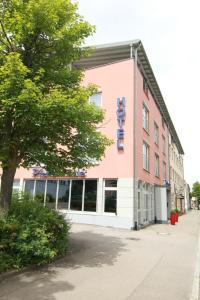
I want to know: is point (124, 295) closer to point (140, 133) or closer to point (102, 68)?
point (140, 133)

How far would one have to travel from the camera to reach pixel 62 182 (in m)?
20.0

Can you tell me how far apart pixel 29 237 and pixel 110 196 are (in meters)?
10.6

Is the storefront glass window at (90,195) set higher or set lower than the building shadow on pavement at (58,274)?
higher

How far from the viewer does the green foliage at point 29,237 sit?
7059mm

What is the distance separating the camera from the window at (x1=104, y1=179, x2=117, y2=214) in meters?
17.5

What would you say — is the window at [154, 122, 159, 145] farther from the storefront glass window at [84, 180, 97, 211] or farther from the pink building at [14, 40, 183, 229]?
the storefront glass window at [84, 180, 97, 211]

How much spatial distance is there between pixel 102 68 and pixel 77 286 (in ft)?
55.7

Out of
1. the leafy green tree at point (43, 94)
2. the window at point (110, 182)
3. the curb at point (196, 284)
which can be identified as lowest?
the curb at point (196, 284)

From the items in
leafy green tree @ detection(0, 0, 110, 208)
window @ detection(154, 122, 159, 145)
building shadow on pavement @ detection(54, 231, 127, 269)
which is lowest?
building shadow on pavement @ detection(54, 231, 127, 269)

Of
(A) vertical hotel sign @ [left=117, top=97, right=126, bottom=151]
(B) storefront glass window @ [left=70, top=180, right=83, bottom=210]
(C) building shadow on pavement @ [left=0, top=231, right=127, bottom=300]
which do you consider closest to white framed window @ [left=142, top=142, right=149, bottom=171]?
(A) vertical hotel sign @ [left=117, top=97, right=126, bottom=151]

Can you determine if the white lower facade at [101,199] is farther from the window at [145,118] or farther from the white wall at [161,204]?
the window at [145,118]

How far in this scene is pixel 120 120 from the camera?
1838 cm

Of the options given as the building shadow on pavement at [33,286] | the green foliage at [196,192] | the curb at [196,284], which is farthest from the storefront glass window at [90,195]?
the green foliage at [196,192]

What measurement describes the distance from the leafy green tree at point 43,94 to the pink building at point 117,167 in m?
7.90
